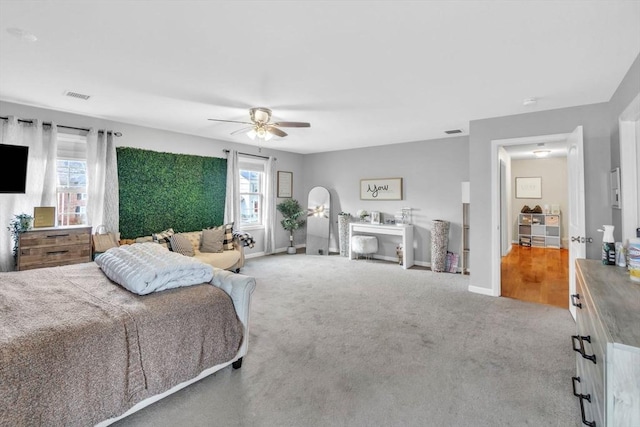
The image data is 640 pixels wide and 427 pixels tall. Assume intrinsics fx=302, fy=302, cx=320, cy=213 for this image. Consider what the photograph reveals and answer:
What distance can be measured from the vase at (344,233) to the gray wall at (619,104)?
443 centimetres

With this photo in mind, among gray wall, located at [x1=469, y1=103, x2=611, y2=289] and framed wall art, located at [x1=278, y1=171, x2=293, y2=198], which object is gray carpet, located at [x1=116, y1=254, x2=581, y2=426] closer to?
gray wall, located at [x1=469, y1=103, x2=611, y2=289]

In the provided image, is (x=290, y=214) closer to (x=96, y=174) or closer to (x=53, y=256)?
(x=96, y=174)

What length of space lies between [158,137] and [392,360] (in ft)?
15.9

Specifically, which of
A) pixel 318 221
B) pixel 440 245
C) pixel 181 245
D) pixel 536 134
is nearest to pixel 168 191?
pixel 181 245

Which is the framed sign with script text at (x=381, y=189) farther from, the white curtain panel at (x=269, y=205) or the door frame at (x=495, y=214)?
the door frame at (x=495, y=214)

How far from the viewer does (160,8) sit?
183 cm

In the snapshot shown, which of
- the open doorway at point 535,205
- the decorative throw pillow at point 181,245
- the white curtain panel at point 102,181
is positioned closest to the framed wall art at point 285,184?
the decorative throw pillow at point 181,245

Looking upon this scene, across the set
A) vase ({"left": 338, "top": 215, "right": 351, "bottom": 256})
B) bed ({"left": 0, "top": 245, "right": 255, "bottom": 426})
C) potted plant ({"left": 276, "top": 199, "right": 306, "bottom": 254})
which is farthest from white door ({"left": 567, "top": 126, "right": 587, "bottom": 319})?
potted plant ({"left": 276, "top": 199, "right": 306, "bottom": 254})

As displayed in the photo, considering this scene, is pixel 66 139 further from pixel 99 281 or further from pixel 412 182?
pixel 412 182

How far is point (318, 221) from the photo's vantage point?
718 cm

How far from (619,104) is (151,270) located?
4400 mm

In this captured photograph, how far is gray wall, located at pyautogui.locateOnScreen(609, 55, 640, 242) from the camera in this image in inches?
96.3

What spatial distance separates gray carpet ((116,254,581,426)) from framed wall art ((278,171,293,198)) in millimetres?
3555

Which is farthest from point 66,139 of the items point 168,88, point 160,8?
point 160,8
